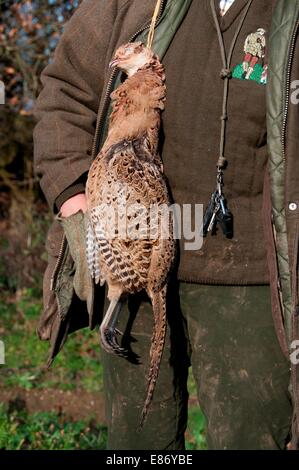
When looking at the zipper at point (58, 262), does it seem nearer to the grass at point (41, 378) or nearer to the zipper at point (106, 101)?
the zipper at point (106, 101)

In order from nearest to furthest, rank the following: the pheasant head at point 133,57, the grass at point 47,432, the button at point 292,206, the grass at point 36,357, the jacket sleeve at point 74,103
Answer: the button at point 292,206
the pheasant head at point 133,57
the jacket sleeve at point 74,103
the grass at point 47,432
the grass at point 36,357

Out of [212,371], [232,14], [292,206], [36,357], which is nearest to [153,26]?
[232,14]

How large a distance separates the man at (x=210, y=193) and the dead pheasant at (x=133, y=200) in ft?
0.30

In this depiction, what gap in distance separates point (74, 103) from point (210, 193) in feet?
2.22

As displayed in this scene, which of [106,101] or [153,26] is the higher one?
[153,26]

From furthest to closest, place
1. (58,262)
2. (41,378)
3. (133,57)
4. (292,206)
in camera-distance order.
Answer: (41,378) < (58,262) < (133,57) < (292,206)

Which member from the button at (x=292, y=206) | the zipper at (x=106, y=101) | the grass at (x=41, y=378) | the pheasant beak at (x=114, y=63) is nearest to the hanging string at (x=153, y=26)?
the zipper at (x=106, y=101)

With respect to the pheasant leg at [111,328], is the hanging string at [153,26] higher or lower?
higher

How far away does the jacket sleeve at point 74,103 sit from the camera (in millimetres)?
2875

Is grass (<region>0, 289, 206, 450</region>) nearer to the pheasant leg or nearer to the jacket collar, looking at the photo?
the pheasant leg

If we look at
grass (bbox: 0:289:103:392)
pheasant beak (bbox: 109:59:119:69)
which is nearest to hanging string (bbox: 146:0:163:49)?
pheasant beak (bbox: 109:59:119:69)

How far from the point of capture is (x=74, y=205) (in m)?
2.84

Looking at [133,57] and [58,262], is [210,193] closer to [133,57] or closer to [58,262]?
[133,57]

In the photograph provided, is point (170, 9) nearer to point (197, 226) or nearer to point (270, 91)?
point (270, 91)
